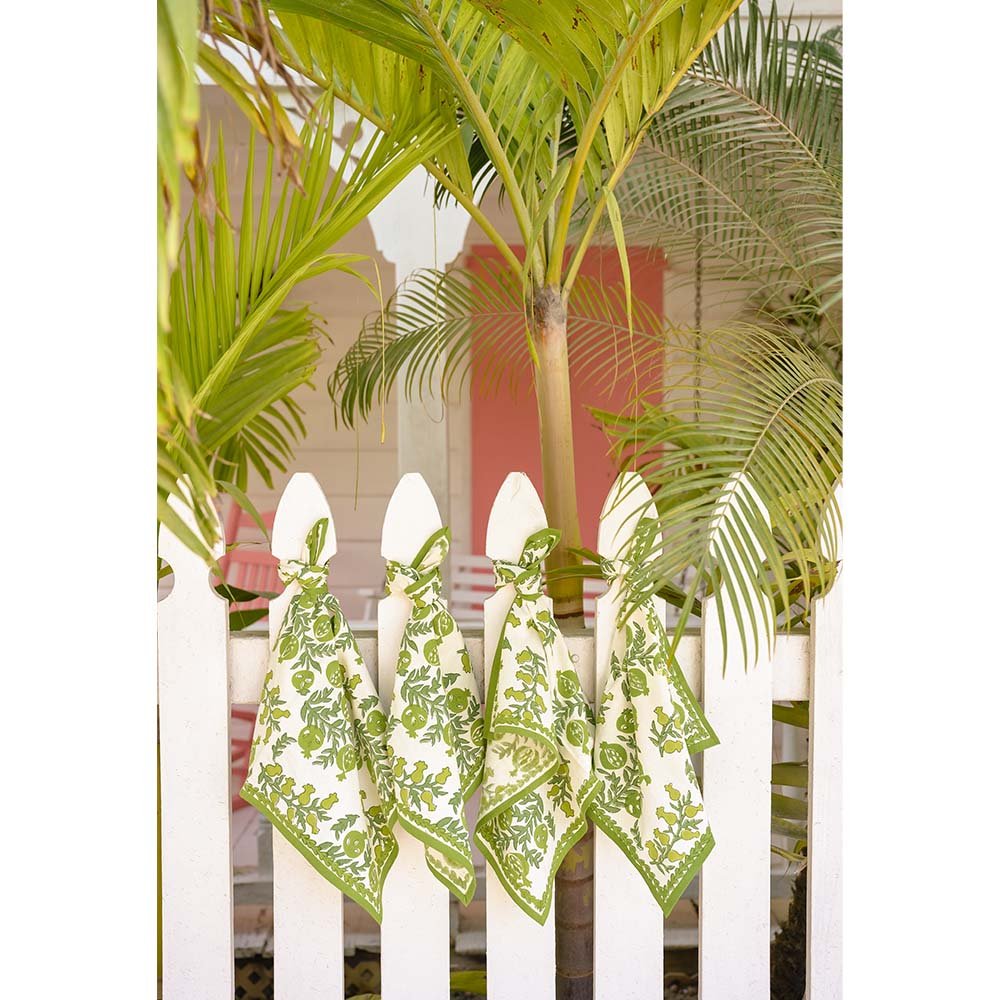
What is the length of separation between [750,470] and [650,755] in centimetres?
37

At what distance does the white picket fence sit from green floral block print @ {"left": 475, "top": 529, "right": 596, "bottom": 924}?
0.05 metres

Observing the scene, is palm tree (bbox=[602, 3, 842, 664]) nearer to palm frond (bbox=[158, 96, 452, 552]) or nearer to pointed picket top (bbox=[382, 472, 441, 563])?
pointed picket top (bbox=[382, 472, 441, 563])

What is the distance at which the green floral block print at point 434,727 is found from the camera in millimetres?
1119

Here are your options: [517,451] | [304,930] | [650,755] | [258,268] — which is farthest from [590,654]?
[517,451]

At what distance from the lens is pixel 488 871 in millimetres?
1240

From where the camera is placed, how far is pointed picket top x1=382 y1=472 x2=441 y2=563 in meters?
1.18

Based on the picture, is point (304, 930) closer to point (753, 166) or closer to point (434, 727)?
point (434, 727)

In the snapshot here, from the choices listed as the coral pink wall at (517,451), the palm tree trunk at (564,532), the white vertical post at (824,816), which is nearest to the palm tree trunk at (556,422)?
the palm tree trunk at (564,532)

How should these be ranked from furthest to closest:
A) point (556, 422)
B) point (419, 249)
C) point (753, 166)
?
point (419, 249), point (753, 166), point (556, 422)

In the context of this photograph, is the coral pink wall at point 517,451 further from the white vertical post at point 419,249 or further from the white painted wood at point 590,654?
the white painted wood at point 590,654

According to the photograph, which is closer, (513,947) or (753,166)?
(513,947)
